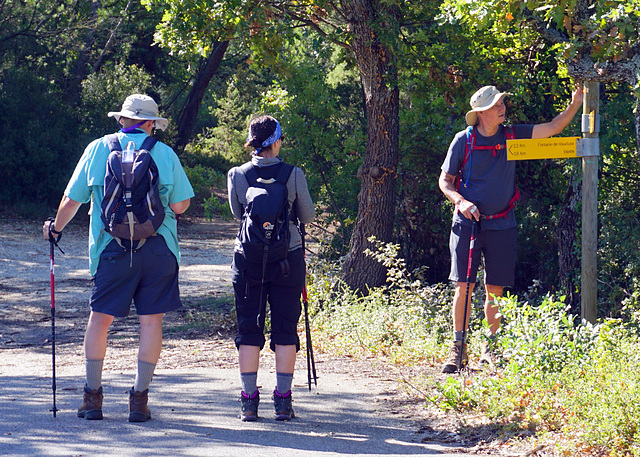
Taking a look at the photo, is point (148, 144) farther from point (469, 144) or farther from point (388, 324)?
point (388, 324)

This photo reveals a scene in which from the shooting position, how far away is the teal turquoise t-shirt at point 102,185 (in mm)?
4668

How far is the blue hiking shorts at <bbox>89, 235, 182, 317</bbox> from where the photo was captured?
15.2ft

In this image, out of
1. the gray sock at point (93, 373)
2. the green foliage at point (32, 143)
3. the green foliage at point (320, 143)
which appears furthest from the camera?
the green foliage at point (32, 143)

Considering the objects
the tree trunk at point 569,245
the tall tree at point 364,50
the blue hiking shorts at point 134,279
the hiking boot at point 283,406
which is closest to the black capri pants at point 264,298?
the hiking boot at point 283,406

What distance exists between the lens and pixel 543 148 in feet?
18.0

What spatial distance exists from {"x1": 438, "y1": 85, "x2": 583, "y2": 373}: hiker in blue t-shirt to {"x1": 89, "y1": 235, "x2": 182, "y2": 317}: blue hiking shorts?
225 cm

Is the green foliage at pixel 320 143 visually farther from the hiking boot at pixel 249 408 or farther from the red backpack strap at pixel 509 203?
the hiking boot at pixel 249 408

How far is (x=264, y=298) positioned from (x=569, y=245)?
4.85 meters

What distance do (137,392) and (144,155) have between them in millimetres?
1433

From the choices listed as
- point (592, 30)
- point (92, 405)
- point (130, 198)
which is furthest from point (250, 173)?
point (592, 30)

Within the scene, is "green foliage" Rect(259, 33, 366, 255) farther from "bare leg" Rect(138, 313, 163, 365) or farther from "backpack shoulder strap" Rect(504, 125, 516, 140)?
"bare leg" Rect(138, 313, 163, 365)

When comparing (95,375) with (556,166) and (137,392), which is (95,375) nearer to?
(137,392)

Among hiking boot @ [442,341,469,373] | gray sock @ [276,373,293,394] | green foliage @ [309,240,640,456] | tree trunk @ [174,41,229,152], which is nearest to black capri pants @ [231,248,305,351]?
gray sock @ [276,373,293,394]

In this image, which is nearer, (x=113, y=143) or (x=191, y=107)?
(x=113, y=143)
